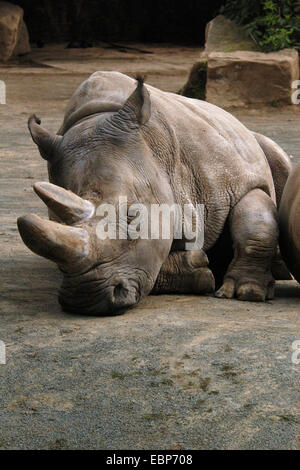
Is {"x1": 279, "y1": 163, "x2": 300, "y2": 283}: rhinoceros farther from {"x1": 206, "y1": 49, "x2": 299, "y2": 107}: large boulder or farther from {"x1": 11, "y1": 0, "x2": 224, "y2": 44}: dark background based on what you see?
{"x1": 11, "y1": 0, "x2": 224, "y2": 44}: dark background

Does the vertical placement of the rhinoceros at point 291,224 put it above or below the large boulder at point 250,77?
above

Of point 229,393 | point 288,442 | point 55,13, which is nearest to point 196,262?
point 229,393

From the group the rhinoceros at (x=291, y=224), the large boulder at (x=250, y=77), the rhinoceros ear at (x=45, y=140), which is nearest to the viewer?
the rhinoceros ear at (x=45, y=140)

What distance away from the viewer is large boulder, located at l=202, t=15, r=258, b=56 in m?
13.5

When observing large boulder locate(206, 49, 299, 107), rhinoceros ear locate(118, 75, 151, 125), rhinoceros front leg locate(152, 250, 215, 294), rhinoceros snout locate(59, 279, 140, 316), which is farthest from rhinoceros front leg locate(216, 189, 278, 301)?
large boulder locate(206, 49, 299, 107)

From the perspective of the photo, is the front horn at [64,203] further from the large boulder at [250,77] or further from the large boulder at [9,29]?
the large boulder at [9,29]

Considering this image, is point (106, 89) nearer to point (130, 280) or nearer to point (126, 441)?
point (130, 280)

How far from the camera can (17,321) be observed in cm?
432

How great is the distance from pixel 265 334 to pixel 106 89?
6.26 feet

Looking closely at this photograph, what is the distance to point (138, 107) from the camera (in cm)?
471

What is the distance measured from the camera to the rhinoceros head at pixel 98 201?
4094 millimetres

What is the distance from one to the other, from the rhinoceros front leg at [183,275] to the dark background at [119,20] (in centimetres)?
1727

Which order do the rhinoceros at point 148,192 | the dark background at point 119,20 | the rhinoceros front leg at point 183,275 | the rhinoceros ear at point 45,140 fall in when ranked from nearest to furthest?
the rhinoceros at point 148,192 < the rhinoceros ear at point 45,140 < the rhinoceros front leg at point 183,275 < the dark background at point 119,20

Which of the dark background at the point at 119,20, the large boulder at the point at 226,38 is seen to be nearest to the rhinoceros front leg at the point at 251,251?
the large boulder at the point at 226,38
